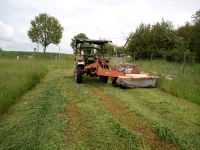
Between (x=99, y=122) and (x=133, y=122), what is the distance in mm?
817

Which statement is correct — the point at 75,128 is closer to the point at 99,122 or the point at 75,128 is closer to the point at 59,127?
the point at 59,127

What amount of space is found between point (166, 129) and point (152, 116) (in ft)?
4.54

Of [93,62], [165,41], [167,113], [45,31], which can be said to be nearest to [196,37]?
[165,41]

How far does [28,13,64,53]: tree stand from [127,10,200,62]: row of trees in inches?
875

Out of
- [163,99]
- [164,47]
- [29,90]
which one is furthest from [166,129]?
[164,47]

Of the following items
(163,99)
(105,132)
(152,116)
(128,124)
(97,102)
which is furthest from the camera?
(163,99)

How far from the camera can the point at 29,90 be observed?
46.0 ft

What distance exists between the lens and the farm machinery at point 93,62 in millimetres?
15320

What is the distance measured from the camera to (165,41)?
3306 cm

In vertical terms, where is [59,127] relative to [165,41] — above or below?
below

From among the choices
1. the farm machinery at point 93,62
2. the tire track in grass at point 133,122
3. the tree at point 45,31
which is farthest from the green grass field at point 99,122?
the tree at point 45,31

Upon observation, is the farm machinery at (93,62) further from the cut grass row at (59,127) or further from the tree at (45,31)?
the tree at (45,31)

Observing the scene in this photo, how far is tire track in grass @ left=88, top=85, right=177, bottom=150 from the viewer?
705cm

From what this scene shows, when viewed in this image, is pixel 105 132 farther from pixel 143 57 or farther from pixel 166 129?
pixel 143 57
